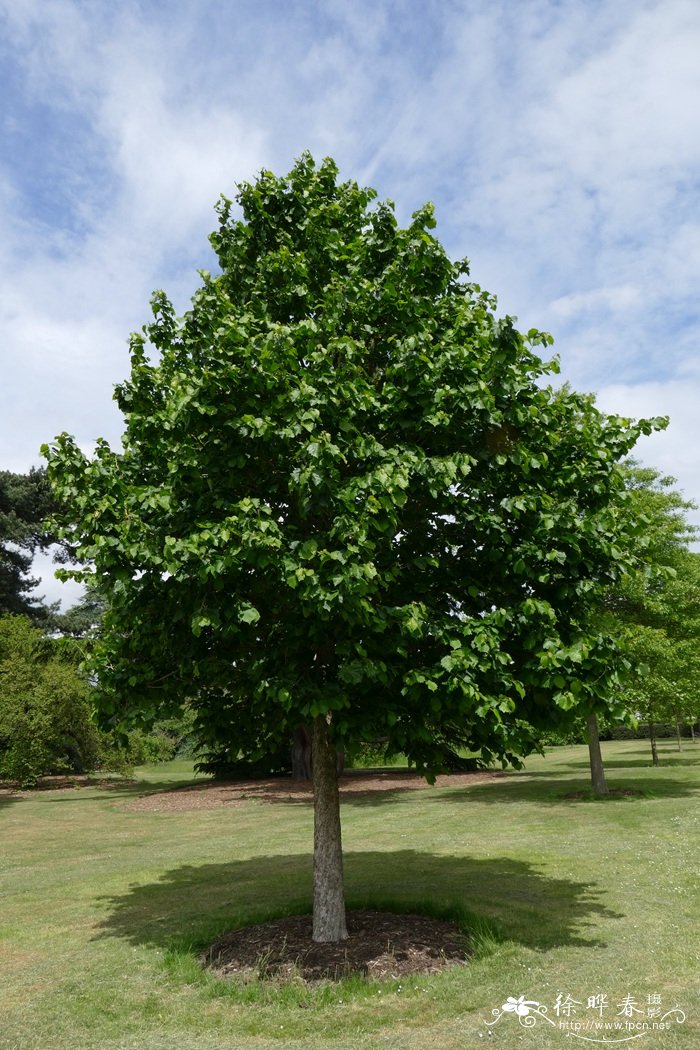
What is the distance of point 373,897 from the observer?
11.8m

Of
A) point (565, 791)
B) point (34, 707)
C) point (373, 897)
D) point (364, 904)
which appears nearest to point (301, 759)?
point (34, 707)

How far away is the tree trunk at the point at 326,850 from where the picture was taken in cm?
962

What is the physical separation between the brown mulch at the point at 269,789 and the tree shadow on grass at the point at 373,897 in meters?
14.6

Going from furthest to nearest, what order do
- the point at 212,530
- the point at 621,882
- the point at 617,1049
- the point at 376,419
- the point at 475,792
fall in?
the point at 475,792
the point at 621,882
the point at 376,419
the point at 212,530
the point at 617,1049

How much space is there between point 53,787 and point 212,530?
38.6m

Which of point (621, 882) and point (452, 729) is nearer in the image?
point (452, 729)

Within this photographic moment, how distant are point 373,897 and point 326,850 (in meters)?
2.67

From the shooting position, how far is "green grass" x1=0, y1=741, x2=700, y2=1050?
7312 mm

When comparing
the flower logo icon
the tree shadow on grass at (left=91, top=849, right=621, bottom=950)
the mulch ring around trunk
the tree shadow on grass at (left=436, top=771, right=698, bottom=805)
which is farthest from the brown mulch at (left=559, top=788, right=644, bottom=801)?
the flower logo icon

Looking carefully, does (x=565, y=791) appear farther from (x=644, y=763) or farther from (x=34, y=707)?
(x=34, y=707)

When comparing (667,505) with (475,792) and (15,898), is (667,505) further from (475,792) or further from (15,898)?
(15,898)

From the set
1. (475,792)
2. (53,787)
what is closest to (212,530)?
(475,792)

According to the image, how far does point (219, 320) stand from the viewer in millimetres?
9281

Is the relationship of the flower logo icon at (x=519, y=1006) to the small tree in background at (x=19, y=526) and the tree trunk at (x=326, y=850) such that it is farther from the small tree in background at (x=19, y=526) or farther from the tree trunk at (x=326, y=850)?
the small tree in background at (x=19, y=526)
